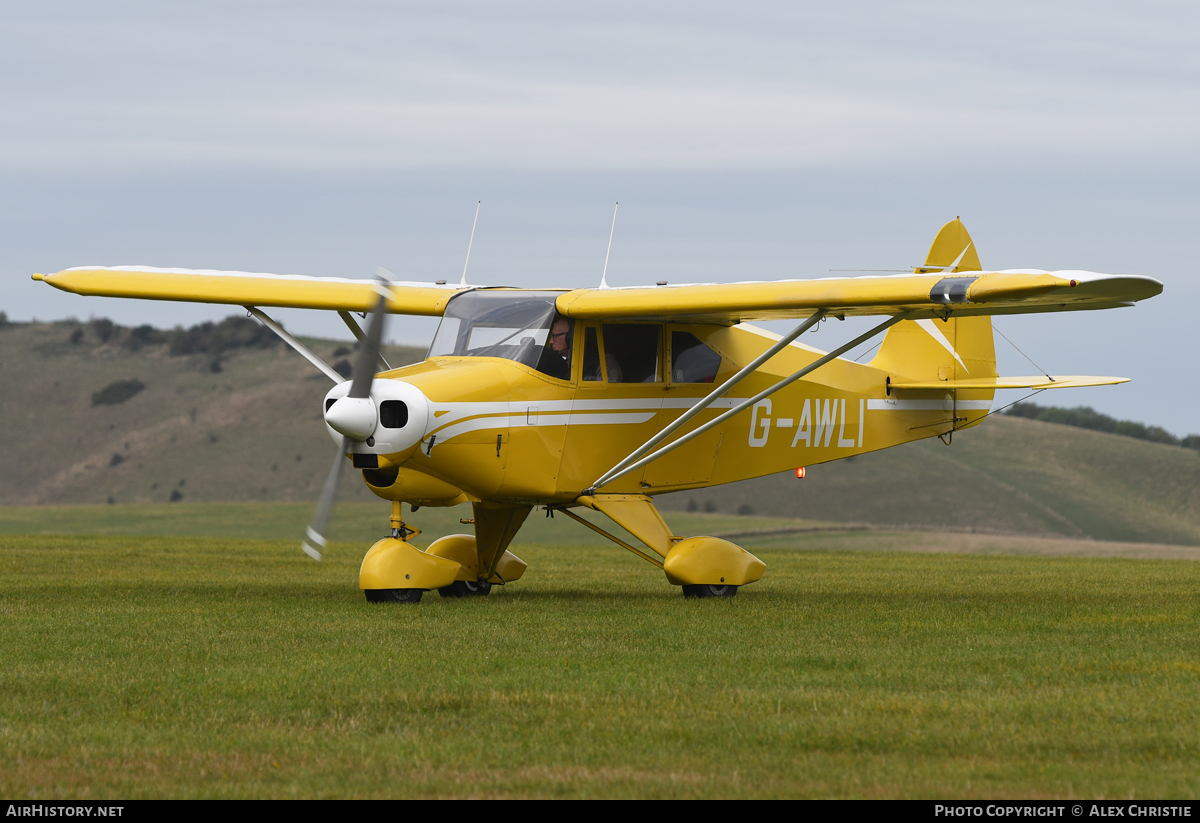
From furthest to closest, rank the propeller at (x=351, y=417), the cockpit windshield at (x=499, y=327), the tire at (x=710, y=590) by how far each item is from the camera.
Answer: the tire at (x=710, y=590) < the cockpit windshield at (x=499, y=327) < the propeller at (x=351, y=417)

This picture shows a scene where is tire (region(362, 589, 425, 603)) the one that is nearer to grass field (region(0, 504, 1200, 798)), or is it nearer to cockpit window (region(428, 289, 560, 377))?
grass field (region(0, 504, 1200, 798))

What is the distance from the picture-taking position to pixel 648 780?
6207 millimetres

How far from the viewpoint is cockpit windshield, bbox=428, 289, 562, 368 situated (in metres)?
13.6

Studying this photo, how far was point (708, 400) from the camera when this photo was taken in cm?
1400

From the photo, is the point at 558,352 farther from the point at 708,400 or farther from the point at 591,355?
the point at 708,400

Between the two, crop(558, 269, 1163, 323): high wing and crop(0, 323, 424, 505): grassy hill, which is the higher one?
crop(558, 269, 1163, 323): high wing

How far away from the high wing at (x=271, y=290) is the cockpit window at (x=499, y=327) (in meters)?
1.39

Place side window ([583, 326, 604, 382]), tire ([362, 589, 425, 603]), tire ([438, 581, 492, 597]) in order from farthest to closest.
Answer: tire ([438, 581, 492, 597]) → side window ([583, 326, 604, 382]) → tire ([362, 589, 425, 603])

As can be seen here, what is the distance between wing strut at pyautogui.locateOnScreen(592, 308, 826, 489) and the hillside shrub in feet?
280

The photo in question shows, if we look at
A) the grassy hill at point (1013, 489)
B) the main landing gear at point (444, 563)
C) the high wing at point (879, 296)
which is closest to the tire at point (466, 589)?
the main landing gear at point (444, 563)

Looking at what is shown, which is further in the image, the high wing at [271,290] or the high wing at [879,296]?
the high wing at [271,290]

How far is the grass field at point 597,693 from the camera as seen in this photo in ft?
20.7

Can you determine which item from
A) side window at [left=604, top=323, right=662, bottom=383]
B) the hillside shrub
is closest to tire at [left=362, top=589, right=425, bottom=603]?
side window at [left=604, top=323, right=662, bottom=383]
